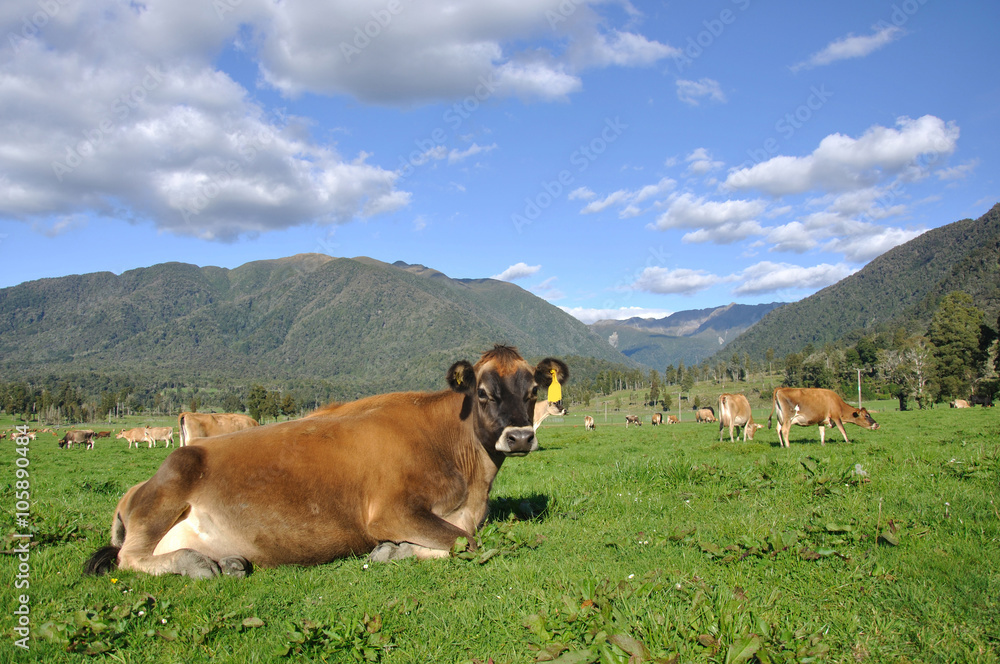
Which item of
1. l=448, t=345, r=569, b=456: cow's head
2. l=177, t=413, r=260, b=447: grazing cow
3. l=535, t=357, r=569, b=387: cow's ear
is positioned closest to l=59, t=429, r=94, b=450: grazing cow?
l=177, t=413, r=260, b=447: grazing cow

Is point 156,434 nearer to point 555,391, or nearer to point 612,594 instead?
point 555,391

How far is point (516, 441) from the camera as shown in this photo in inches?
247

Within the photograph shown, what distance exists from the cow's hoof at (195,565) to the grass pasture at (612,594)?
0.18 meters

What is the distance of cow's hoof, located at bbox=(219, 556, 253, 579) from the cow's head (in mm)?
2849

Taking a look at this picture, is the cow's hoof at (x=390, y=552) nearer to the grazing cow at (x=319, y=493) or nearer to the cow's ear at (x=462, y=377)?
the grazing cow at (x=319, y=493)

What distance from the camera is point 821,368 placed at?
120m

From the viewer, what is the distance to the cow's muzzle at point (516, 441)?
6254mm

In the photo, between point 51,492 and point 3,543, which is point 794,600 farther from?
point 51,492

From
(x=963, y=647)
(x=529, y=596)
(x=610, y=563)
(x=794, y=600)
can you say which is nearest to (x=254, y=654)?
(x=529, y=596)

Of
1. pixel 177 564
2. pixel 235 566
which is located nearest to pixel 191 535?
pixel 177 564

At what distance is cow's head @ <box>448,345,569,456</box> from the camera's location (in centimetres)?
641

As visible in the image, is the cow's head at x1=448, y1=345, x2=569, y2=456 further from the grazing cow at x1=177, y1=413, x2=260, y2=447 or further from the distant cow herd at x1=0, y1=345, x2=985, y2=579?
the grazing cow at x1=177, y1=413, x2=260, y2=447

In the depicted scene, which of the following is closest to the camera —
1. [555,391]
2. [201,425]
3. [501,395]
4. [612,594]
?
[612,594]

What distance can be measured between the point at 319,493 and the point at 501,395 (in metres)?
2.31
